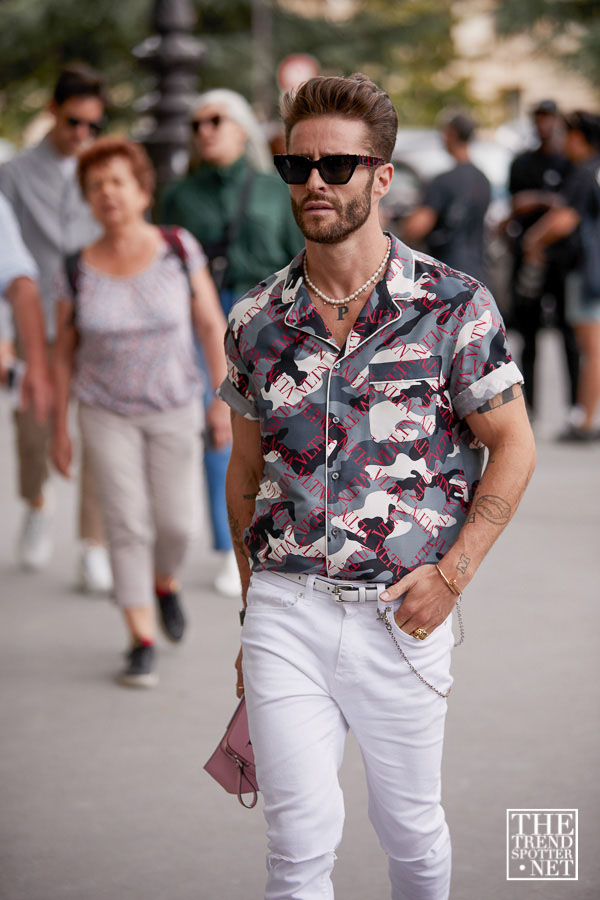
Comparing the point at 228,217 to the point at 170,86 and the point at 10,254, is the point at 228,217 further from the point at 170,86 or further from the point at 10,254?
the point at 170,86

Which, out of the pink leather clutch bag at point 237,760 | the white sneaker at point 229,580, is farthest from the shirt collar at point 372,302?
the white sneaker at point 229,580

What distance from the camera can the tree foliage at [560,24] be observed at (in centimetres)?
2377

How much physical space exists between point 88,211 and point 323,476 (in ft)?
15.0

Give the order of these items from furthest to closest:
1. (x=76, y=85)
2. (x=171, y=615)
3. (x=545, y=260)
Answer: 1. (x=545, y=260)
2. (x=76, y=85)
3. (x=171, y=615)

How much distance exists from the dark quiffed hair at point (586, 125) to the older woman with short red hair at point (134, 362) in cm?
594

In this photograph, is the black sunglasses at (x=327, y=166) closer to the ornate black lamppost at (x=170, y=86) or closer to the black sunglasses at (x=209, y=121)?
the black sunglasses at (x=209, y=121)

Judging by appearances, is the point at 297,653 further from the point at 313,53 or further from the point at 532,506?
the point at 313,53

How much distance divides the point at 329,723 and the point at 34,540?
4.71 m

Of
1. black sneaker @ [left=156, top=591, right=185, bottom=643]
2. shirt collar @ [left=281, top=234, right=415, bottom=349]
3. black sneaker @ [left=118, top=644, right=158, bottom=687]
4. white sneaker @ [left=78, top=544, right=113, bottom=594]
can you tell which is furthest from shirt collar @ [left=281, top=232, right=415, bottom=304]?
white sneaker @ [left=78, top=544, right=113, bottom=594]

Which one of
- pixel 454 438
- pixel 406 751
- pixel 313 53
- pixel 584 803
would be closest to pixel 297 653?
pixel 406 751

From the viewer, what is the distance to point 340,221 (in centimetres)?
289

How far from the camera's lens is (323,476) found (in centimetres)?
289

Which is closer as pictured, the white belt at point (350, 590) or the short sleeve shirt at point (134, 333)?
the white belt at point (350, 590)

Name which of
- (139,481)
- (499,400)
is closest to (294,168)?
(499,400)
